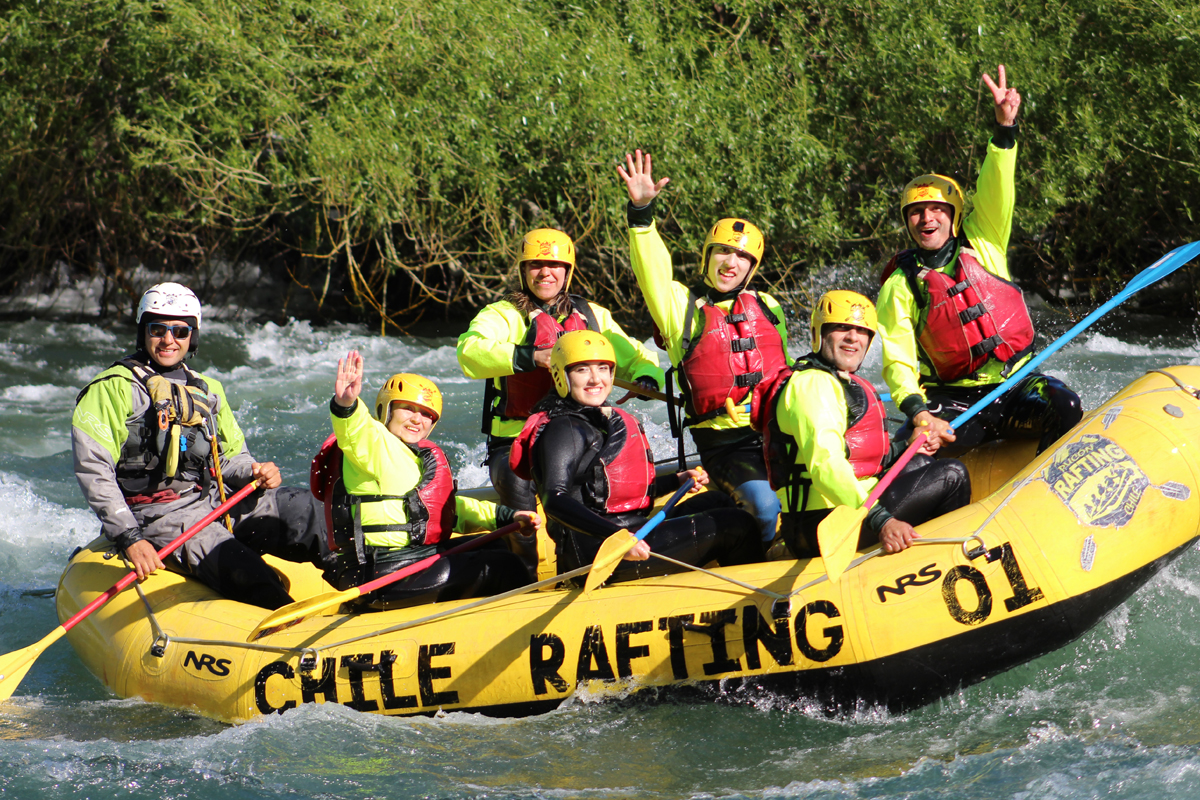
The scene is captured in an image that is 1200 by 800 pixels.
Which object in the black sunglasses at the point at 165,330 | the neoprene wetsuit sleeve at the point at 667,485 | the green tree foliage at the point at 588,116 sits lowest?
the neoprene wetsuit sleeve at the point at 667,485

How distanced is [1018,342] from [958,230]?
0.49 meters

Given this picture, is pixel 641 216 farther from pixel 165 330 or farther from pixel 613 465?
pixel 165 330

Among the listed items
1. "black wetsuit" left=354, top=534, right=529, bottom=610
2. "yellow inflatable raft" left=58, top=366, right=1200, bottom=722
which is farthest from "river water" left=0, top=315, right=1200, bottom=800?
"black wetsuit" left=354, top=534, right=529, bottom=610

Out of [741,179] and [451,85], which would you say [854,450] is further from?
[451,85]

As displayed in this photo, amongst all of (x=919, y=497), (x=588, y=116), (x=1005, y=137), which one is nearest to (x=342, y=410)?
(x=919, y=497)

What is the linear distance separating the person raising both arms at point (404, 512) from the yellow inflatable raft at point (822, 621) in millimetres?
138

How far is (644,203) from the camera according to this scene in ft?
15.0

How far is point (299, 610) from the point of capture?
410cm

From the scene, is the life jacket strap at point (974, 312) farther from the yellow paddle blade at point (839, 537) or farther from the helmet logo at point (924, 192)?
the yellow paddle blade at point (839, 537)

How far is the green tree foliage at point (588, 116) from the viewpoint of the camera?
31.4ft

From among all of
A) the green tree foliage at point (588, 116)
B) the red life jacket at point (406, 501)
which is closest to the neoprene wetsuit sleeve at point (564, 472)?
the red life jacket at point (406, 501)

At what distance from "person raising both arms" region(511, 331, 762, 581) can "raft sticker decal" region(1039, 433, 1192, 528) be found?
105 cm

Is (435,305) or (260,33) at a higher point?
(260,33)

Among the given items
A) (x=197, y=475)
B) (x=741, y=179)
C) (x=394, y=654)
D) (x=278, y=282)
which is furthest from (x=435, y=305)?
(x=394, y=654)
